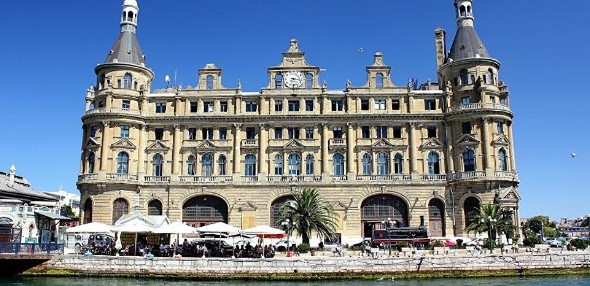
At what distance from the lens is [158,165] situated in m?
67.7

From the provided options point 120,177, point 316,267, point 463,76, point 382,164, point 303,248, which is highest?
point 463,76

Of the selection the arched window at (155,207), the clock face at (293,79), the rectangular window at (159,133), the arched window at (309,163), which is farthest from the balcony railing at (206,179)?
the clock face at (293,79)

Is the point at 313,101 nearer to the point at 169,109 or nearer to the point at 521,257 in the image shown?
the point at 169,109

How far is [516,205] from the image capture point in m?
61.4

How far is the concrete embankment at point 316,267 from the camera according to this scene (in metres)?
43.0

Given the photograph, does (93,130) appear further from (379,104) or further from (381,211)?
(381,211)

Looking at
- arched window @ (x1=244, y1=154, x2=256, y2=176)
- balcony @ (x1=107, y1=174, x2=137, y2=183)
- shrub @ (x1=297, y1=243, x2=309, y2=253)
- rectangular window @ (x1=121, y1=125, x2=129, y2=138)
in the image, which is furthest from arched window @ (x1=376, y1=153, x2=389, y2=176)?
rectangular window @ (x1=121, y1=125, x2=129, y2=138)

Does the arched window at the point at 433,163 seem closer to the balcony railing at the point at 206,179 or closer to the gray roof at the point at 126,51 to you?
the balcony railing at the point at 206,179

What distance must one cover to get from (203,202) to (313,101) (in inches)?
754

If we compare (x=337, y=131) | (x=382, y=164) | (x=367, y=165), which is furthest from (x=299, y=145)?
(x=382, y=164)

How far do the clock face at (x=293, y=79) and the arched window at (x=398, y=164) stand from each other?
1562 cm

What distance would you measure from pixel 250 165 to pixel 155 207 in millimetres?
13173

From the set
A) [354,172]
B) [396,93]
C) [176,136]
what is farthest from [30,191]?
[396,93]

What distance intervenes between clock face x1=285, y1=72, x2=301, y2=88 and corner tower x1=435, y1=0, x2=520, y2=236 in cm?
1898
